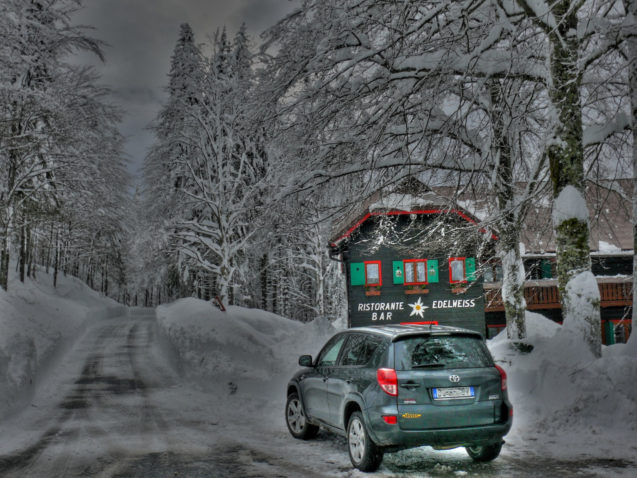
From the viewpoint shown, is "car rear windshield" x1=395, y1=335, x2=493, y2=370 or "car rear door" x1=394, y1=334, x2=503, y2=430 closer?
"car rear door" x1=394, y1=334, x2=503, y2=430

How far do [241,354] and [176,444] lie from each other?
7.21 meters

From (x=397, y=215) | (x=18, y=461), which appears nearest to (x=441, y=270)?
(x=397, y=215)

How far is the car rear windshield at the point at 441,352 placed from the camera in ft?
19.7

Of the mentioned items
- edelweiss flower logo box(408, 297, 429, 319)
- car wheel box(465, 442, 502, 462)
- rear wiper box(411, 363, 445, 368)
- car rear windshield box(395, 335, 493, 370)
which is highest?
edelweiss flower logo box(408, 297, 429, 319)

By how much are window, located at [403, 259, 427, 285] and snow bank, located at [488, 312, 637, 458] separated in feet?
41.0

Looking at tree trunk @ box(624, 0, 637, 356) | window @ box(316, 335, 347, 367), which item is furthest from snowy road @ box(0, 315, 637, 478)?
tree trunk @ box(624, 0, 637, 356)

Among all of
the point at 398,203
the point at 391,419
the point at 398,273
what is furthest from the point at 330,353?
the point at 398,273

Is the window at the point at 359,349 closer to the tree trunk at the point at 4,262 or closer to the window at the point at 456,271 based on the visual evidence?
the window at the point at 456,271

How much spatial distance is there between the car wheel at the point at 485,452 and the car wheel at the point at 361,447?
124 centimetres

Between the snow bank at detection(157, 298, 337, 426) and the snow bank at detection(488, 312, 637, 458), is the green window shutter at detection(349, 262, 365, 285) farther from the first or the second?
the snow bank at detection(488, 312, 637, 458)

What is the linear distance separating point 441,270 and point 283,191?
38.2 ft

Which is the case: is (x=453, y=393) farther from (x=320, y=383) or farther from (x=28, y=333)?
(x=28, y=333)

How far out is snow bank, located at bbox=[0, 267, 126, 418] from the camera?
38.4ft

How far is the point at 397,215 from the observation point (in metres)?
21.8
